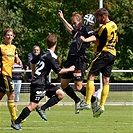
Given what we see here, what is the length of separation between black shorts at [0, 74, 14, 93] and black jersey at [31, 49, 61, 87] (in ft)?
3.27

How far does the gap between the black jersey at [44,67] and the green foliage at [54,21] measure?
34966mm

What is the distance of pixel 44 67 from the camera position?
13.5 m

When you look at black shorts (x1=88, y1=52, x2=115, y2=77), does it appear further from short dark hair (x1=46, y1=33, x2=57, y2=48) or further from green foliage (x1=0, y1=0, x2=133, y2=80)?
green foliage (x1=0, y1=0, x2=133, y2=80)

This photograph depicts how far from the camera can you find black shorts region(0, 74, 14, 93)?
47.3 ft

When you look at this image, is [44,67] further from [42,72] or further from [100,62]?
[100,62]

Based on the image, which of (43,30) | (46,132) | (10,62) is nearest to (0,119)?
(10,62)

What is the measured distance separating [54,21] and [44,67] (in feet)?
119

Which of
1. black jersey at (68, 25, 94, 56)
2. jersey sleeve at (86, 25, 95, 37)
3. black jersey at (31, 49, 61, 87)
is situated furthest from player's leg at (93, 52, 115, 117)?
black jersey at (31, 49, 61, 87)

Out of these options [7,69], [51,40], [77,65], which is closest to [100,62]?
[77,65]

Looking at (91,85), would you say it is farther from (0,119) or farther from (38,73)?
(0,119)

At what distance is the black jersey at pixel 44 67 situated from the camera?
44.1 feet

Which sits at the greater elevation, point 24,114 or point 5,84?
point 5,84

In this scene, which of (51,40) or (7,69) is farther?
(7,69)

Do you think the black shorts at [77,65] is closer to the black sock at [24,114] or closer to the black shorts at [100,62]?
the black shorts at [100,62]
